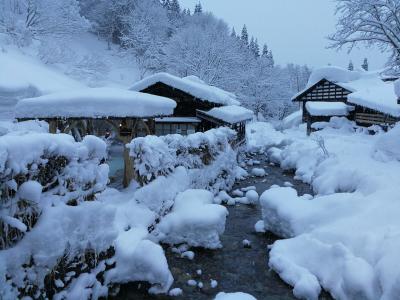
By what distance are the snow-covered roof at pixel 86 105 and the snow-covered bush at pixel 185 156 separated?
3.95ft

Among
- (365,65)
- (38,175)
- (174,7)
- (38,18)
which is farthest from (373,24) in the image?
(365,65)

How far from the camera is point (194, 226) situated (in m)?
8.24

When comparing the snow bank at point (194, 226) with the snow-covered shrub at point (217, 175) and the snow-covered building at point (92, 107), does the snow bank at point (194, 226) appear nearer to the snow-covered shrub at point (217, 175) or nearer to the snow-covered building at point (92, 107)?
the snow-covered building at point (92, 107)

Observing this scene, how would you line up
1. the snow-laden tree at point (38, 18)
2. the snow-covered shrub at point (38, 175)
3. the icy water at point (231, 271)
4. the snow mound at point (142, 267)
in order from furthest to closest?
the snow-laden tree at point (38, 18)
the icy water at point (231, 271)
the snow mound at point (142, 267)
the snow-covered shrub at point (38, 175)

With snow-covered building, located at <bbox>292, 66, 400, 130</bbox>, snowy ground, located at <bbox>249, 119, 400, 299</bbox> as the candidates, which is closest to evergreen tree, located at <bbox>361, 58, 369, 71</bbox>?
snow-covered building, located at <bbox>292, 66, 400, 130</bbox>

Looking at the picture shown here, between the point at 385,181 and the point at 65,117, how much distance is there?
30.5 feet

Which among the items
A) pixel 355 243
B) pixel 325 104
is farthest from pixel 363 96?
pixel 355 243

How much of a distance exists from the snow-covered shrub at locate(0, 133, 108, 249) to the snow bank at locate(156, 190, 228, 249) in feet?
10.6

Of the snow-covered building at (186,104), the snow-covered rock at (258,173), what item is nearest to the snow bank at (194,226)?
the snow-covered rock at (258,173)

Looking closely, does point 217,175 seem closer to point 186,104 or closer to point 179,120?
point 179,120

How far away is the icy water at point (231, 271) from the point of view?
6.42m

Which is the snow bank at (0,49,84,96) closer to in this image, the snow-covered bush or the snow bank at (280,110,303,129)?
the snow-covered bush

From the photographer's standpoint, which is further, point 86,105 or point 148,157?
point 86,105

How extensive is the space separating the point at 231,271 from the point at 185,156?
4.86 metres
